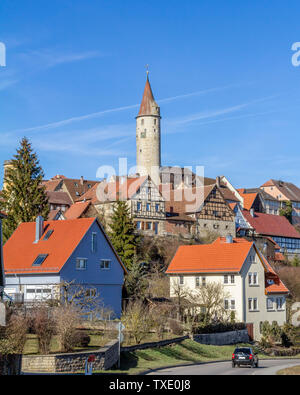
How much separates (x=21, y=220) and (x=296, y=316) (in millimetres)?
29227

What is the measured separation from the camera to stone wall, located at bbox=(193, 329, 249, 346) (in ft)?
152

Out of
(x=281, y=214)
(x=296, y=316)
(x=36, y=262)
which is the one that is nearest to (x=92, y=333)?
(x=36, y=262)

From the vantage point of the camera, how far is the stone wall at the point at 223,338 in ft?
152

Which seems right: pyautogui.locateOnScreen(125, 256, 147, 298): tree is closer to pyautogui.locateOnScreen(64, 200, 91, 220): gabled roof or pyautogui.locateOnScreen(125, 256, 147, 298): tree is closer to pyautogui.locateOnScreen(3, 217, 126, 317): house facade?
pyautogui.locateOnScreen(3, 217, 126, 317): house facade

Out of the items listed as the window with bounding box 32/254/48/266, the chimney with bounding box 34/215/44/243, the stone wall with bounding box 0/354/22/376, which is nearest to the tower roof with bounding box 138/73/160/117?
the chimney with bounding box 34/215/44/243

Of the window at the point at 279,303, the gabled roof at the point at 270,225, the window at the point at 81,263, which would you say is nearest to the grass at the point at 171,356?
the window at the point at 81,263

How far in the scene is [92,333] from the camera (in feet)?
119

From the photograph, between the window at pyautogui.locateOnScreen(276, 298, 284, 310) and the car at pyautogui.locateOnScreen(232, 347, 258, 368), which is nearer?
the car at pyautogui.locateOnScreen(232, 347, 258, 368)

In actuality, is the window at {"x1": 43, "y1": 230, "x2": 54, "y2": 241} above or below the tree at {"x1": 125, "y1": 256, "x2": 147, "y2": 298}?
above

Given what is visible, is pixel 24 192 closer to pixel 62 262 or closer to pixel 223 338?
pixel 62 262

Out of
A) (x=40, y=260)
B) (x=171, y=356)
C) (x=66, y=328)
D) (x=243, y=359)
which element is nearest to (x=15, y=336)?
(x=66, y=328)

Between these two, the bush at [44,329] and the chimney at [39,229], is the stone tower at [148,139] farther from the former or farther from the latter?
the bush at [44,329]

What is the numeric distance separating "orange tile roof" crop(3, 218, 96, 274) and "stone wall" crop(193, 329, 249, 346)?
10897 millimetres

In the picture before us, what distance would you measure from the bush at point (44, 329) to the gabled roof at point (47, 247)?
1475 cm
